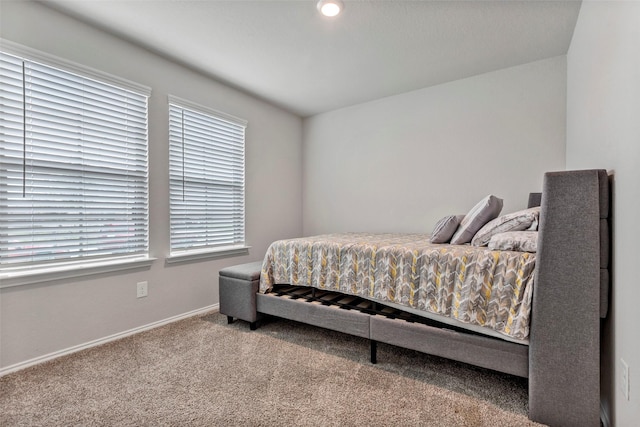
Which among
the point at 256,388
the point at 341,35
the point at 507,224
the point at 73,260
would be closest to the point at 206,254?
the point at 73,260

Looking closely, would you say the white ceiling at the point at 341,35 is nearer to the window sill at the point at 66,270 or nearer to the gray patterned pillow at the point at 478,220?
the gray patterned pillow at the point at 478,220

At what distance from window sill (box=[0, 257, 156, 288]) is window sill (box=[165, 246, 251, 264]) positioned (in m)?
0.21

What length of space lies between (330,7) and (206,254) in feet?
7.95

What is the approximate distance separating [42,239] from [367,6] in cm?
269

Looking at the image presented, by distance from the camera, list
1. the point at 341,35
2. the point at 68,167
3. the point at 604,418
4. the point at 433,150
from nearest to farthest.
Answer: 1. the point at 604,418
2. the point at 68,167
3. the point at 341,35
4. the point at 433,150

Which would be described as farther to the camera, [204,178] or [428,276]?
[204,178]

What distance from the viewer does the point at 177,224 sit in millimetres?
2883

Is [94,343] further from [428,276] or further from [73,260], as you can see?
[428,276]

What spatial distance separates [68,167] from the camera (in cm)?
216

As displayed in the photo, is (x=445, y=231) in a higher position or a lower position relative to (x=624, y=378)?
higher

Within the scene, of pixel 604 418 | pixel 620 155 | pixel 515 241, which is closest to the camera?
pixel 620 155

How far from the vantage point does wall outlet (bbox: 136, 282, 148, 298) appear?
2.57 meters

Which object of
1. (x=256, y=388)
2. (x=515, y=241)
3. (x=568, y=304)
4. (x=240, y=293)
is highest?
(x=515, y=241)

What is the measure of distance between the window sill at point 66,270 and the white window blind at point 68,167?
0.16 ft
